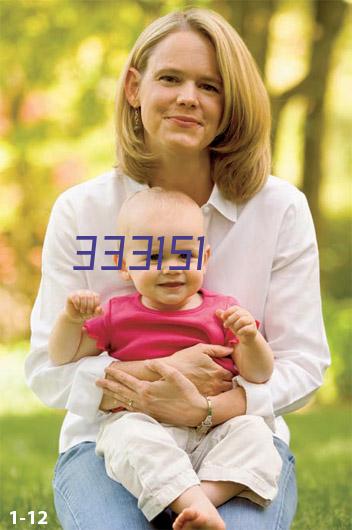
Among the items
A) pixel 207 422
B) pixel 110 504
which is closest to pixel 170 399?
pixel 207 422

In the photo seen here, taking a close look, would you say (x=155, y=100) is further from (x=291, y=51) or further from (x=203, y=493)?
(x=291, y=51)

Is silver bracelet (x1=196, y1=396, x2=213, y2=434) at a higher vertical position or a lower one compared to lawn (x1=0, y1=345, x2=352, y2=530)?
higher

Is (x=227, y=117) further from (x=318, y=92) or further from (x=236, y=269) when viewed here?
(x=318, y=92)

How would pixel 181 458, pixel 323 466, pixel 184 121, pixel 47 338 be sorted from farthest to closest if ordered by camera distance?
pixel 323 466, pixel 47 338, pixel 184 121, pixel 181 458

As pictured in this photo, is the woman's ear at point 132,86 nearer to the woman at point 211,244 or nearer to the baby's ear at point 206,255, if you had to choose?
the woman at point 211,244

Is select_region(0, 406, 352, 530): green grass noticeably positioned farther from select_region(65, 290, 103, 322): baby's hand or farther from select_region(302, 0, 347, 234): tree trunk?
select_region(302, 0, 347, 234): tree trunk

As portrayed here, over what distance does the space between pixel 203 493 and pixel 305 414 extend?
5598mm

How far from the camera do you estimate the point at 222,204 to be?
302 centimetres

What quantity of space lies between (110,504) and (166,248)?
2.42 ft

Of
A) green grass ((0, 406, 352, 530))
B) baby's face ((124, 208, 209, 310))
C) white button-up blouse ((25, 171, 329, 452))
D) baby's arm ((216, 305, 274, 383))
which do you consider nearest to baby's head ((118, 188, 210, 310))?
baby's face ((124, 208, 209, 310))

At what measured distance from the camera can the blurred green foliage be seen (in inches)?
318

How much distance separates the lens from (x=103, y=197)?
10.1 ft

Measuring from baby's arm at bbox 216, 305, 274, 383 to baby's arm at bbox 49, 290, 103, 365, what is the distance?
37cm

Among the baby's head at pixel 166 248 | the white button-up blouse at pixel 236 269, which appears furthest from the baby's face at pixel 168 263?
the white button-up blouse at pixel 236 269
